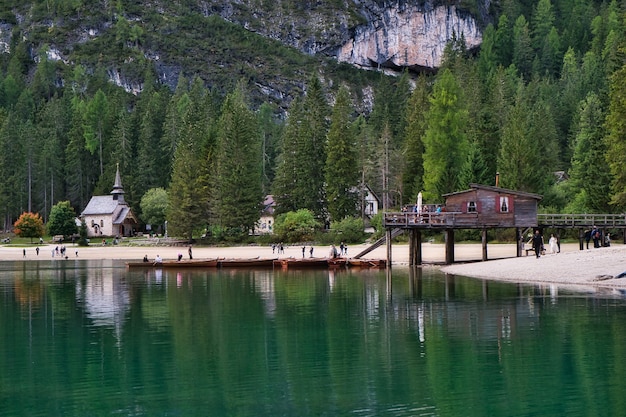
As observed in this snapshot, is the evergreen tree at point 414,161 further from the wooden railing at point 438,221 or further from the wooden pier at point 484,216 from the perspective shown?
the wooden railing at point 438,221

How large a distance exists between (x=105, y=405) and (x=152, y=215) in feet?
305

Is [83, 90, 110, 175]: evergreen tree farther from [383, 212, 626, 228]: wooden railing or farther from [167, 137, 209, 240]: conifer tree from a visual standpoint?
[383, 212, 626, 228]: wooden railing

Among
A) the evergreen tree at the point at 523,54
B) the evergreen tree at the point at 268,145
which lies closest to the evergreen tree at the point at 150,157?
the evergreen tree at the point at 268,145

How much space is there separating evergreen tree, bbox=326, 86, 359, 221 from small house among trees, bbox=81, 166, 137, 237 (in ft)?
112

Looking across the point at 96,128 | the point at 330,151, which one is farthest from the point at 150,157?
the point at 330,151

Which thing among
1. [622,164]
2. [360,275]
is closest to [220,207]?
[360,275]

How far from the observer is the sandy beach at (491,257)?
47.9 meters

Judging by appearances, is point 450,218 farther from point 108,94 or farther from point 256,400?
point 108,94

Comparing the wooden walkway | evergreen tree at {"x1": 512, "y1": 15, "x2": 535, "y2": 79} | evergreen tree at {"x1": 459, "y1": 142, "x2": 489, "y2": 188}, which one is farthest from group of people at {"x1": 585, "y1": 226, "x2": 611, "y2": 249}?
evergreen tree at {"x1": 512, "y1": 15, "x2": 535, "y2": 79}

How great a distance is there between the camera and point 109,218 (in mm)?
115250

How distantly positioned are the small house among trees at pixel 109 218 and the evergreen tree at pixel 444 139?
157ft

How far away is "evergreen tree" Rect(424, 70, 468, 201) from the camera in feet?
268

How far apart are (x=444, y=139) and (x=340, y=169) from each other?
13.9m

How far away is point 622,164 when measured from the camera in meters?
56.8
